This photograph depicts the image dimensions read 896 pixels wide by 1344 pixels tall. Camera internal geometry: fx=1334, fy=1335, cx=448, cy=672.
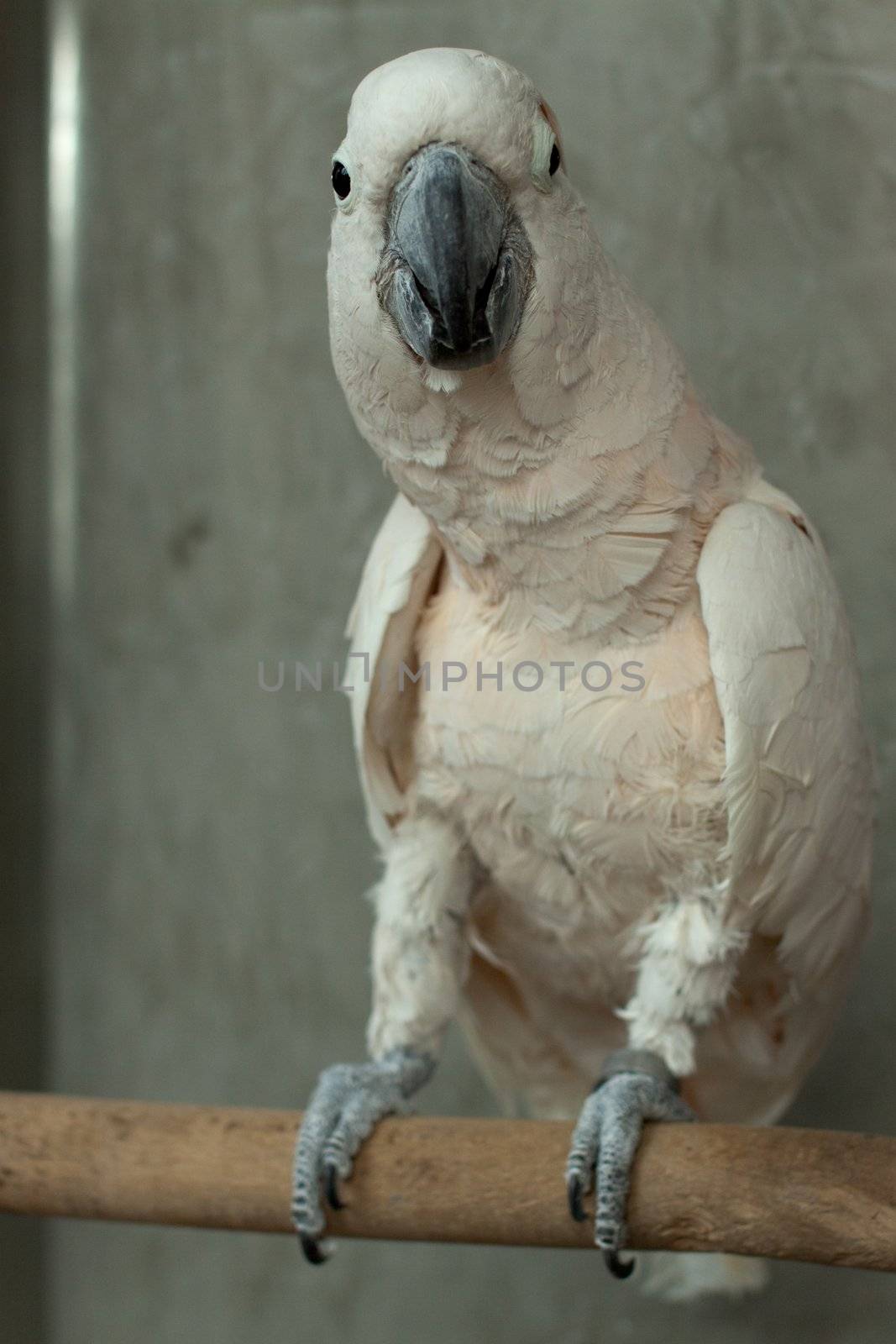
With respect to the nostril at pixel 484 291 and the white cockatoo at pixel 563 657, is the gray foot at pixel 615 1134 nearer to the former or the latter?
the white cockatoo at pixel 563 657

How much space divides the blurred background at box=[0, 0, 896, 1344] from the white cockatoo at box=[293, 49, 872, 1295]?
1.79 feet

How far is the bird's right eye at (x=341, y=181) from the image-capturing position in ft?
3.91

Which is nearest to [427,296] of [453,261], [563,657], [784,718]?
[453,261]

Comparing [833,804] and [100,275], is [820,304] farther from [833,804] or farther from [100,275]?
[100,275]

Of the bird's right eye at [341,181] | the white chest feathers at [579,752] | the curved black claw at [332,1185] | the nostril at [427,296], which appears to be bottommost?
the curved black claw at [332,1185]

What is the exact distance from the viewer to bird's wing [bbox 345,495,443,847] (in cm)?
144

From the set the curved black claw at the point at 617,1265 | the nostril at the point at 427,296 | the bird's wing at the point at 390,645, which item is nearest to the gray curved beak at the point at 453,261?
the nostril at the point at 427,296

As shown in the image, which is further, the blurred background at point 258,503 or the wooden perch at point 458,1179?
the blurred background at point 258,503

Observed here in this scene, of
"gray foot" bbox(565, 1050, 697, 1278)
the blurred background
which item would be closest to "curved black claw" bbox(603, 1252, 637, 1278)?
"gray foot" bbox(565, 1050, 697, 1278)

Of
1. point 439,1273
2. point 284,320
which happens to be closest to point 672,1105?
point 439,1273

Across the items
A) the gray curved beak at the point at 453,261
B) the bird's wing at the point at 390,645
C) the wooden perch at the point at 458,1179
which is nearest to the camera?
the gray curved beak at the point at 453,261

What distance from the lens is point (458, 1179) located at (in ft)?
4.24

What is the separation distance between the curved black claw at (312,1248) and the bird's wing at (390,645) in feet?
1.51

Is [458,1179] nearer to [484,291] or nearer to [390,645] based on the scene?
[390,645]
